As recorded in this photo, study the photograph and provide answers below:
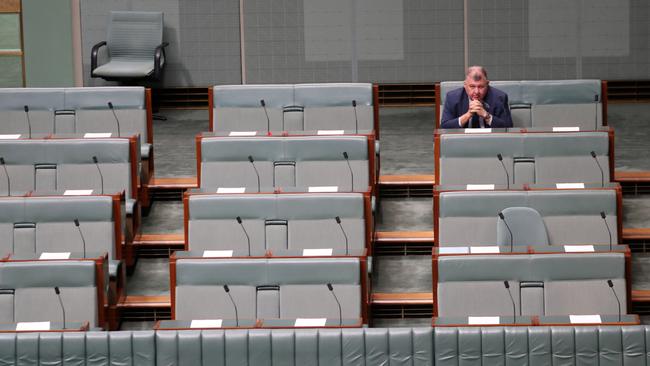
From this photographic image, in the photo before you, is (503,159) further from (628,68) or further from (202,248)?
(628,68)

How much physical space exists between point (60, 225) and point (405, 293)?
106 cm

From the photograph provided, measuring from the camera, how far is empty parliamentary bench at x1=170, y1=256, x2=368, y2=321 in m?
3.43

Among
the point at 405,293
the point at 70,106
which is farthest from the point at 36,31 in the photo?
the point at 405,293

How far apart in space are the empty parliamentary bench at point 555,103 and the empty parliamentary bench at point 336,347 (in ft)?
4.49

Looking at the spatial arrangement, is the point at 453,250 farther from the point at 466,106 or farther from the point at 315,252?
the point at 466,106

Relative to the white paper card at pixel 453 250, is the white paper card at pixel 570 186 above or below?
above

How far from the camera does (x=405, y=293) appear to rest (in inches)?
146

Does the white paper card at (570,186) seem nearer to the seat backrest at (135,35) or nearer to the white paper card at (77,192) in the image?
the white paper card at (77,192)

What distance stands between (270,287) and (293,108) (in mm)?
1103

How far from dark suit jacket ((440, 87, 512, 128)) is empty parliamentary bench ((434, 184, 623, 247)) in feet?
1.54

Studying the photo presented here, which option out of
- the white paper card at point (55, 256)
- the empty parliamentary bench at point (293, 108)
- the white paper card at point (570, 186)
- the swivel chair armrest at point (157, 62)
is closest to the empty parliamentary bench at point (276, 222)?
the white paper card at point (55, 256)

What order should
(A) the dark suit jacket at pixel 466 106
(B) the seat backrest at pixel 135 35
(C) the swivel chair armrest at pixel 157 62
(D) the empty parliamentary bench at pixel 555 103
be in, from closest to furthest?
(A) the dark suit jacket at pixel 466 106
(D) the empty parliamentary bench at pixel 555 103
(C) the swivel chair armrest at pixel 157 62
(B) the seat backrest at pixel 135 35

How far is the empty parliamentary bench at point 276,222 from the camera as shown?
370cm

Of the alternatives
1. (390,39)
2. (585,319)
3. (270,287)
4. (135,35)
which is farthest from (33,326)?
(390,39)
